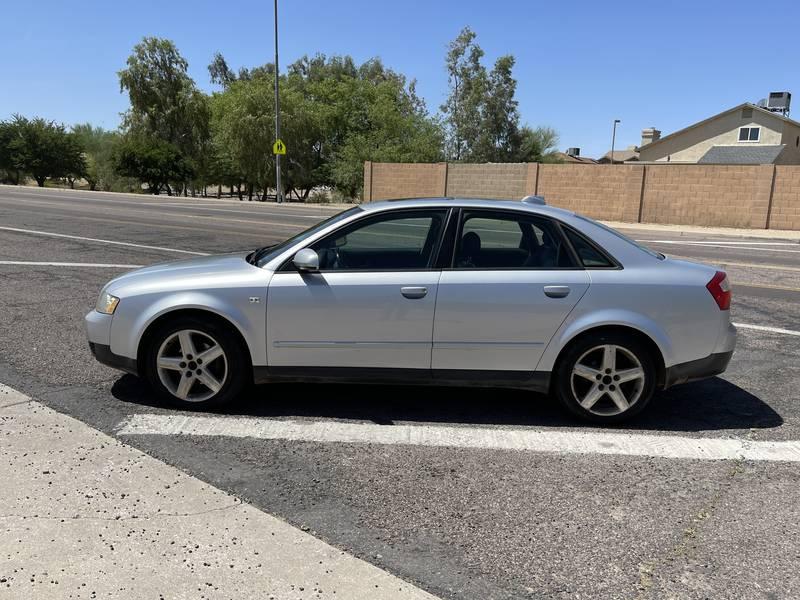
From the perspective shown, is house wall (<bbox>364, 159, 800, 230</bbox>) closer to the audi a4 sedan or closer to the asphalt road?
the asphalt road

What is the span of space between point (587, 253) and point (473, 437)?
1.47 m

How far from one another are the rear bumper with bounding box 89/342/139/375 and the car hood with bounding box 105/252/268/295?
40cm

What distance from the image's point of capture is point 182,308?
4.40 m

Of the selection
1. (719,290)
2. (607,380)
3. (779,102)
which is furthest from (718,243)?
(779,102)

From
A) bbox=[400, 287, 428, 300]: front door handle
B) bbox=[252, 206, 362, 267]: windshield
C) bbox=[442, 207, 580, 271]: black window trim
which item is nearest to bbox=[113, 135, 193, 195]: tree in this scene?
bbox=[252, 206, 362, 267]: windshield

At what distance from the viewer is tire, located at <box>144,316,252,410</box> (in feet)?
14.6

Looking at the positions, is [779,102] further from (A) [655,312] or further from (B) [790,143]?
(A) [655,312]

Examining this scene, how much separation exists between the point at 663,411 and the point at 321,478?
8.77 ft

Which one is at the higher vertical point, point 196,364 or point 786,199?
point 786,199

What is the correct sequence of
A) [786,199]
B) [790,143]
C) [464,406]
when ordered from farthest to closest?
[790,143] → [786,199] → [464,406]

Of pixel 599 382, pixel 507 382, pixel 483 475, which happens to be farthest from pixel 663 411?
pixel 483 475

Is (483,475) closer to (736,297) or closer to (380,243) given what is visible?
(380,243)

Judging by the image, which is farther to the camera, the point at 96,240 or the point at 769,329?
the point at 96,240

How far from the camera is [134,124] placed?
57.7m
